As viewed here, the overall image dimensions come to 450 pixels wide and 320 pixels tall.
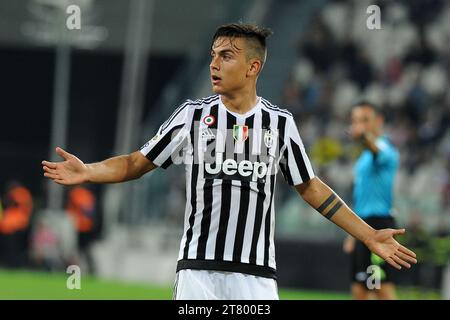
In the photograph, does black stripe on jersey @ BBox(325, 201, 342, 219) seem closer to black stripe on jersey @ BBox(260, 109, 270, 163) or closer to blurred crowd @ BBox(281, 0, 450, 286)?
black stripe on jersey @ BBox(260, 109, 270, 163)

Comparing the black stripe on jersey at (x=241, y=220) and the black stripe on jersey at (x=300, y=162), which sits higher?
the black stripe on jersey at (x=300, y=162)

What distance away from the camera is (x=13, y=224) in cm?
2544

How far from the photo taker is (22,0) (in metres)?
29.1

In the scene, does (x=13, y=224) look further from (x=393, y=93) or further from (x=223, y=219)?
(x=223, y=219)

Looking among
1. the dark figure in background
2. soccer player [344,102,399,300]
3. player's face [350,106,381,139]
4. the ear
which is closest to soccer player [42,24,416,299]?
the ear

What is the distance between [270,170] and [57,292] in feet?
31.9

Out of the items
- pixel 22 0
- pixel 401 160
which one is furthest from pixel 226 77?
pixel 22 0

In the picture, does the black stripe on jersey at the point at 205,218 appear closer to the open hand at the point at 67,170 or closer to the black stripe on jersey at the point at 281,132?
the black stripe on jersey at the point at 281,132

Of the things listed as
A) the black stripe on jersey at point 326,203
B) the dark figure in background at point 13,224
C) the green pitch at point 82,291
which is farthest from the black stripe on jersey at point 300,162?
the dark figure in background at point 13,224

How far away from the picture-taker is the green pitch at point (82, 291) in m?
15.1

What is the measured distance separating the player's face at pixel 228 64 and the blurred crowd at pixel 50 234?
18755mm

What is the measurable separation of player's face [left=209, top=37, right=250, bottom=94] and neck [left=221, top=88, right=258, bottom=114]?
57 millimetres

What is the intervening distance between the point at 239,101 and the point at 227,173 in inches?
16.8
